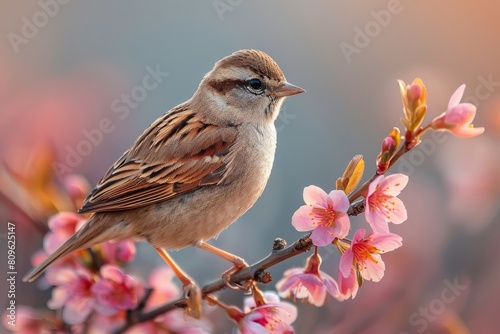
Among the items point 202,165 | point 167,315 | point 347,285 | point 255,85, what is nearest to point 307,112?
point 255,85

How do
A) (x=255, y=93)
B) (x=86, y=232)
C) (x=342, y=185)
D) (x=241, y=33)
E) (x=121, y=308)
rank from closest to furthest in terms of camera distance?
1. (x=342, y=185)
2. (x=121, y=308)
3. (x=86, y=232)
4. (x=255, y=93)
5. (x=241, y=33)

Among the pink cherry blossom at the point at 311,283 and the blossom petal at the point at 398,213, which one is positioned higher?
the blossom petal at the point at 398,213

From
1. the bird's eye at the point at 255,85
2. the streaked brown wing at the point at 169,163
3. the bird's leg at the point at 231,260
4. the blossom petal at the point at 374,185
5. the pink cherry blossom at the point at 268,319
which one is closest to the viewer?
the blossom petal at the point at 374,185

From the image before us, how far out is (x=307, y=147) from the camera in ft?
9.75

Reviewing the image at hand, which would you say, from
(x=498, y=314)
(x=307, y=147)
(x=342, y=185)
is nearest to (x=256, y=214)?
(x=307, y=147)

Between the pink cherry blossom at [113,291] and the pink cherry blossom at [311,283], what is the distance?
0.32m

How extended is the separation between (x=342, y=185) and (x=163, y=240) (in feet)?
2.34

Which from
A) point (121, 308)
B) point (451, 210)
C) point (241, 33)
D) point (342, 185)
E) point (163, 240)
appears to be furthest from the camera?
point (241, 33)

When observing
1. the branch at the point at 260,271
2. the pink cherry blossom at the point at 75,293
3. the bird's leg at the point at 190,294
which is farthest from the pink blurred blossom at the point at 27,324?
the bird's leg at the point at 190,294

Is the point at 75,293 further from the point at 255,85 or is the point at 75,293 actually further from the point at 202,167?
the point at 255,85

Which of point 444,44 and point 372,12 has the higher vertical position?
point 372,12

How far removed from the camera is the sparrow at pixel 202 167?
1.68m

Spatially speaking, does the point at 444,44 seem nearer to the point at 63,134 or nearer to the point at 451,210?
the point at 451,210

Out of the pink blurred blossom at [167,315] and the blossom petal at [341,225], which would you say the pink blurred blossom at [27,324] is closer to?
the pink blurred blossom at [167,315]
